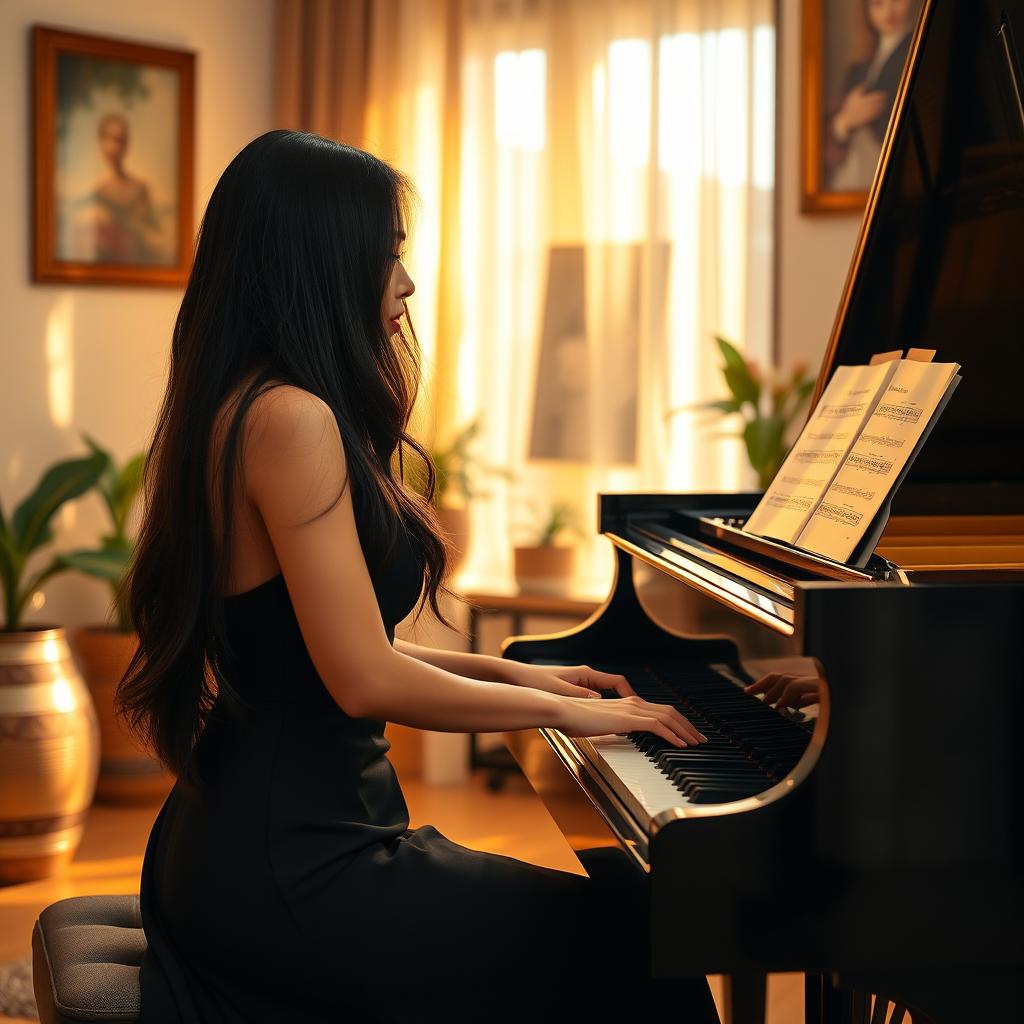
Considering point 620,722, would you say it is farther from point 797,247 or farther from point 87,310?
point 87,310

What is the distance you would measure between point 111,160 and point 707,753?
3.55 metres

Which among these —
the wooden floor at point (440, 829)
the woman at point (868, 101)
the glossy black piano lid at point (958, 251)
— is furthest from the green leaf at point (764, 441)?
the glossy black piano lid at point (958, 251)

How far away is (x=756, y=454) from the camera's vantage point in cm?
360

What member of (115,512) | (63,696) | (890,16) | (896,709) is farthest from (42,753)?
(890,16)

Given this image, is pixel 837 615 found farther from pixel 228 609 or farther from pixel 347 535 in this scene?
pixel 228 609

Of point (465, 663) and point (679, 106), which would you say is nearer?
point (465, 663)

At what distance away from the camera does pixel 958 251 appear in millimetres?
2061

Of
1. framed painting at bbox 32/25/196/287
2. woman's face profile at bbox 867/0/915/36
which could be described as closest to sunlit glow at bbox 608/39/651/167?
woman's face profile at bbox 867/0/915/36

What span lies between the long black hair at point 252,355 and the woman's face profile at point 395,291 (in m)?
0.01

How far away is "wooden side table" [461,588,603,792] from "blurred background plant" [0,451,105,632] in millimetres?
1167

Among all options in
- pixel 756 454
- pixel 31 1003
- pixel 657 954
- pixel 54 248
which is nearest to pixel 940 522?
pixel 657 954

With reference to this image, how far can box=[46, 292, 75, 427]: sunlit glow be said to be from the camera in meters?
4.36

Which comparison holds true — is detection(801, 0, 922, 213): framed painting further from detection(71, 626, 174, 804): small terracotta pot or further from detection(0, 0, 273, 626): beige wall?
detection(71, 626, 174, 804): small terracotta pot

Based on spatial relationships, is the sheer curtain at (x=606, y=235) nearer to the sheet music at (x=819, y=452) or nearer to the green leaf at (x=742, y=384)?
the green leaf at (x=742, y=384)
